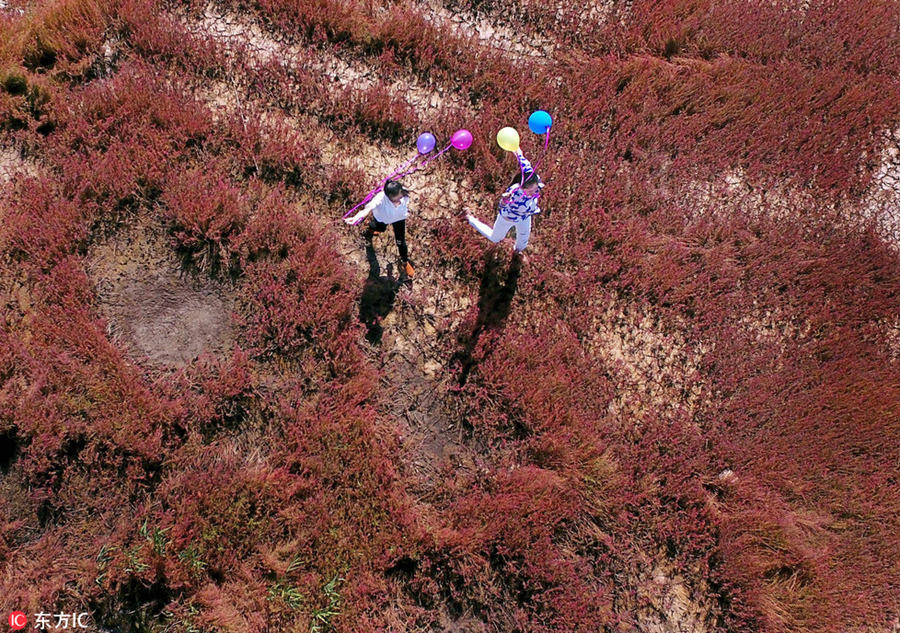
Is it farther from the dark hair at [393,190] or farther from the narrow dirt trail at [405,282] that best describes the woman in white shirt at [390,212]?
the narrow dirt trail at [405,282]

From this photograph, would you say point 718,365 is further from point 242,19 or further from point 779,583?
point 242,19

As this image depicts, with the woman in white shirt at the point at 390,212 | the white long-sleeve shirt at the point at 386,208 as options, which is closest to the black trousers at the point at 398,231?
the woman in white shirt at the point at 390,212

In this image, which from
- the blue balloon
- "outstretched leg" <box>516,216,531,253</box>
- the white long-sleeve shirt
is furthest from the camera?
"outstretched leg" <box>516,216,531,253</box>

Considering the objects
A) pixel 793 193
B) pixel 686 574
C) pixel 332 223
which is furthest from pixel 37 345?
pixel 793 193

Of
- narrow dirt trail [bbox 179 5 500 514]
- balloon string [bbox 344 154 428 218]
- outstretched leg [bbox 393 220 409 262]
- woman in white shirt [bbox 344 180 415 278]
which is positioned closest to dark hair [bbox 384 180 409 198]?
woman in white shirt [bbox 344 180 415 278]

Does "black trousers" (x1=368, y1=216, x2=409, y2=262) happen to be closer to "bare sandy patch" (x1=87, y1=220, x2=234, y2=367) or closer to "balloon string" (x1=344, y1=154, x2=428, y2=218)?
"balloon string" (x1=344, y1=154, x2=428, y2=218)
